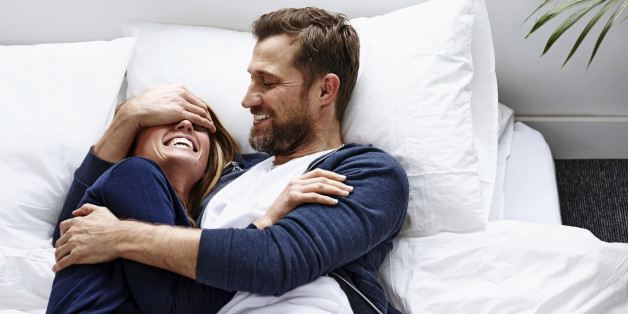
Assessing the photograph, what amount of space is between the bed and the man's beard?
12cm

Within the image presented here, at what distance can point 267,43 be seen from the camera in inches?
68.1

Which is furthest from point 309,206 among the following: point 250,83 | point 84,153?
point 84,153

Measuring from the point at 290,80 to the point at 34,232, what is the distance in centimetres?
72

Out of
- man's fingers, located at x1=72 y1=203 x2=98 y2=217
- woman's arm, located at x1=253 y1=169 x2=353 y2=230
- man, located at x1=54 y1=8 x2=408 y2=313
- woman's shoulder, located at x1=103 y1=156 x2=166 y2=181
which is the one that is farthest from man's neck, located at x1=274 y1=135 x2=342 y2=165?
man's fingers, located at x1=72 y1=203 x2=98 y2=217

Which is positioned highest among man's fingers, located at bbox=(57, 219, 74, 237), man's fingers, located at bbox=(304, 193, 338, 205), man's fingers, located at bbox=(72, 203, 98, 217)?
man's fingers, located at bbox=(304, 193, 338, 205)

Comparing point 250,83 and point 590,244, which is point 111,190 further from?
point 590,244

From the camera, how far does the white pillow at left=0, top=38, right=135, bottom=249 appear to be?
1744 mm

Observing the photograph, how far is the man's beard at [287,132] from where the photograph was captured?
1.70 meters

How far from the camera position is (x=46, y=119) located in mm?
1821

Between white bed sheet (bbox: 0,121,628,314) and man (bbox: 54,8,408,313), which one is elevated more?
man (bbox: 54,8,408,313)

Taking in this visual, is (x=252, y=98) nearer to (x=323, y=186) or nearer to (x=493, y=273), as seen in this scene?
(x=323, y=186)

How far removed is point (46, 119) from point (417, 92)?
0.93 meters

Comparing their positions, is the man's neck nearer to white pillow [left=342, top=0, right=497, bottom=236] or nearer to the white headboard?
white pillow [left=342, top=0, right=497, bottom=236]

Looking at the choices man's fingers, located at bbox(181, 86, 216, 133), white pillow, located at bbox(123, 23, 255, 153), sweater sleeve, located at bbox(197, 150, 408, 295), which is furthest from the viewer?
white pillow, located at bbox(123, 23, 255, 153)
